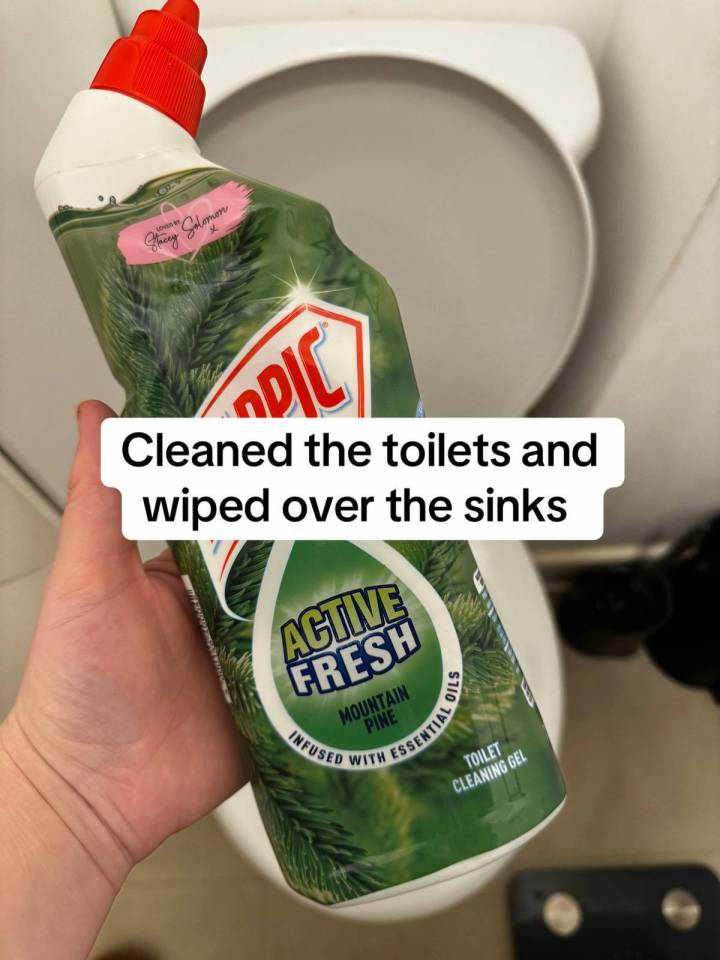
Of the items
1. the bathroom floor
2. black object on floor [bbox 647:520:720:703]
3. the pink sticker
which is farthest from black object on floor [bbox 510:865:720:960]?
the pink sticker

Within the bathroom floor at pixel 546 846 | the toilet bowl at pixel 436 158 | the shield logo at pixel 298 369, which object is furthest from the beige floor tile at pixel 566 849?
A: the shield logo at pixel 298 369

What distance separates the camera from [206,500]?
341mm

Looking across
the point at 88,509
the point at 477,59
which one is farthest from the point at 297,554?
the point at 477,59

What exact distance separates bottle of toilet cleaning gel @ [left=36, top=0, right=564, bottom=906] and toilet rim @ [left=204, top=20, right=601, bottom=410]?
0.27 feet

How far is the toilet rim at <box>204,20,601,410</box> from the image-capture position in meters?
0.40

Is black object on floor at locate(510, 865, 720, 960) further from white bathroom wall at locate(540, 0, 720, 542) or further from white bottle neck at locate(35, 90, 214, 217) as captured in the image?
white bottle neck at locate(35, 90, 214, 217)

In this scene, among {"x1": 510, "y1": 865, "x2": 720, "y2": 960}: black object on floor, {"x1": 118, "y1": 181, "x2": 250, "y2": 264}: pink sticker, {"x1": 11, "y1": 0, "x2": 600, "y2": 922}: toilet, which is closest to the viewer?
{"x1": 118, "y1": 181, "x2": 250, "y2": 264}: pink sticker

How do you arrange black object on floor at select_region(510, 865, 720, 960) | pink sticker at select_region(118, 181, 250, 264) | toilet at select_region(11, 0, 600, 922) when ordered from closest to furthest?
pink sticker at select_region(118, 181, 250, 264) < toilet at select_region(11, 0, 600, 922) < black object on floor at select_region(510, 865, 720, 960)

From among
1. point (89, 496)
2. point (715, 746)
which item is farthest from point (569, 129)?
point (715, 746)

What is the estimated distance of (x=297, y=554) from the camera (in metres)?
0.33

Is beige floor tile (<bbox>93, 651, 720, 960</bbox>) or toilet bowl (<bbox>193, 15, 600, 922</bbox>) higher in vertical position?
toilet bowl (<bbox>193, 15, 600, 922</bbox>)

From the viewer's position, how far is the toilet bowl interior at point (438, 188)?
0.42m

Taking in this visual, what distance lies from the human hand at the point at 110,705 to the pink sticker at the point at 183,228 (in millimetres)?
110

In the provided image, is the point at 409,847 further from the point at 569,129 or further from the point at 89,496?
the point at 569,129
